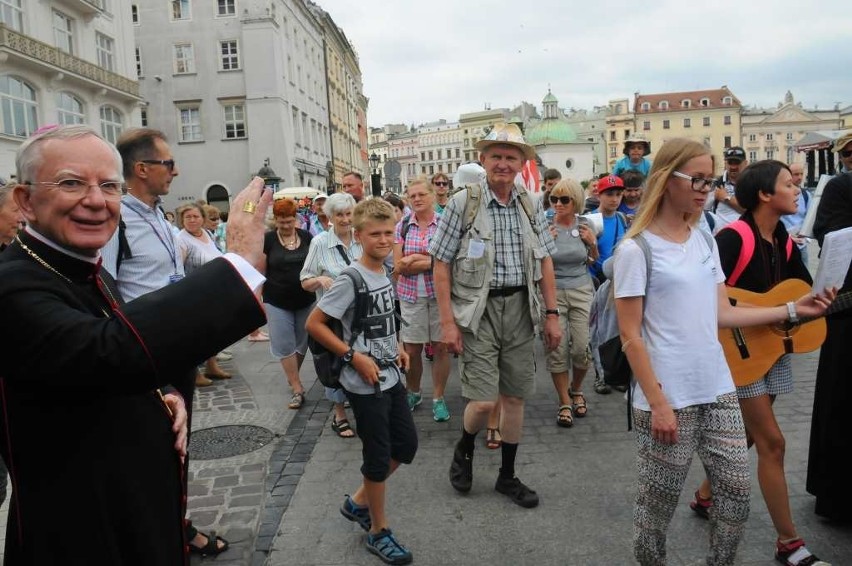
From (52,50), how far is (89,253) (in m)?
27.1

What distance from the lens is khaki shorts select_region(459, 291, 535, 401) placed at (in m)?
4.14

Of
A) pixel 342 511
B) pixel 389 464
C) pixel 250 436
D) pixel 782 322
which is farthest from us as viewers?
pixel 250 436

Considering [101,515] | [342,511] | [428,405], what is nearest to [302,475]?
[342,511]

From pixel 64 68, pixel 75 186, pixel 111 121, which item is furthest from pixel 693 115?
pixel 75 186

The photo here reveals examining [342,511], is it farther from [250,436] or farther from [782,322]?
[782,322]

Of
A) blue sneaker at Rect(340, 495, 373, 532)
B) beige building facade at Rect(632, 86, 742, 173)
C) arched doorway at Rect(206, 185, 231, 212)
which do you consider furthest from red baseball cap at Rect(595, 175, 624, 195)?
beige building facade at Rect(632, 86, 742, 173)

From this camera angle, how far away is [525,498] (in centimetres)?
411

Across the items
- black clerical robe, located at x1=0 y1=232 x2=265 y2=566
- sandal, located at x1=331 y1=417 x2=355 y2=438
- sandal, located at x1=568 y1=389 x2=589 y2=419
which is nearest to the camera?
black clerical robe, located at x1=0 y1=232 x2=265 y2=566

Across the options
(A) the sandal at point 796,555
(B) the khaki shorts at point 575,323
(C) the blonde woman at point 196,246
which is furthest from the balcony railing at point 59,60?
(A) the sandal at point 796,555

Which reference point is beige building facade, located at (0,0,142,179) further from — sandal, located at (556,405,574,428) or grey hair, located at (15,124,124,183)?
grey hair, located at (15,124,124,183)

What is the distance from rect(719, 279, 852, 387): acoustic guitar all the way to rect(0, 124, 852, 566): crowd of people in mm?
80

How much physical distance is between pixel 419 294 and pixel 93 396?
180 inches

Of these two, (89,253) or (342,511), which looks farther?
(342,511)

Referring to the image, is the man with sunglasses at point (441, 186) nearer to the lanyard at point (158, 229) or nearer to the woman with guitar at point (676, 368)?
the lanyard at point (158, 229)
